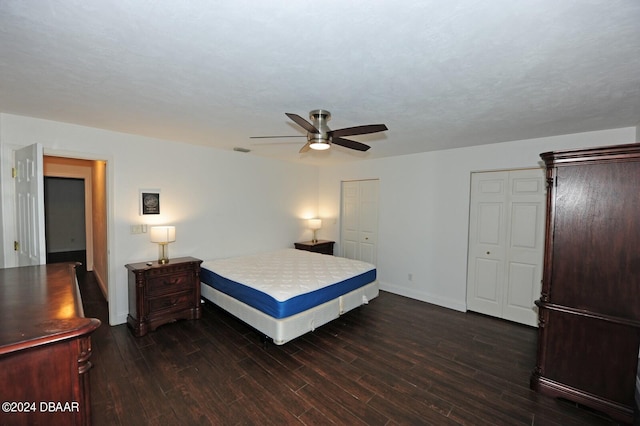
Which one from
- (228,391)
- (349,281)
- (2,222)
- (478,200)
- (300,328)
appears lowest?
(228,391)

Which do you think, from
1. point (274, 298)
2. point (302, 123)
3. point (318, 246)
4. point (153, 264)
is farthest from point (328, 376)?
point (318, 246)

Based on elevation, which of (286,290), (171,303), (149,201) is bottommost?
(171,303)

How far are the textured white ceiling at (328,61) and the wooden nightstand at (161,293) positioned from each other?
5.98ft

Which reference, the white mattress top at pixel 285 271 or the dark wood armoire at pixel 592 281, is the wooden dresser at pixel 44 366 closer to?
the white mattress top at pixel 285 271

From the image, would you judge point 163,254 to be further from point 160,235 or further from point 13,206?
point 13,206

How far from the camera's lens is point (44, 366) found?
1.23m

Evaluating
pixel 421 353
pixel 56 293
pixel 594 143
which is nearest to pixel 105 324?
pixel 56 293

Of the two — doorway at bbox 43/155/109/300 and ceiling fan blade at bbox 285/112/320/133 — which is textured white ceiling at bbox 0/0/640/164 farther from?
doorway at bbox 43/155/109/300

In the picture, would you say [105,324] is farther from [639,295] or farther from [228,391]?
[639,295]

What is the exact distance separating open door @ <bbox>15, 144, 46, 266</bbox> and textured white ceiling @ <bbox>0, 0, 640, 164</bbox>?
20.1 inches

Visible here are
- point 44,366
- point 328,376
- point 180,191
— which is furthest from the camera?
point 180,191

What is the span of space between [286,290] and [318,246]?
2709 mm

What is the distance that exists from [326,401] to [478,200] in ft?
11.5

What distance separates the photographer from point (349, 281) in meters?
3.60
